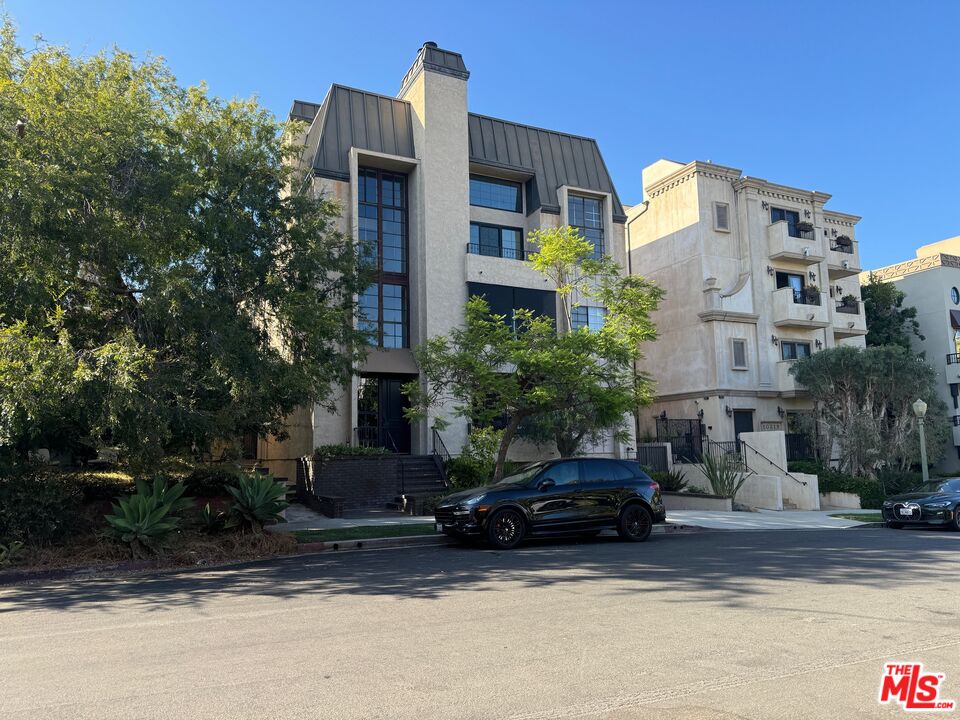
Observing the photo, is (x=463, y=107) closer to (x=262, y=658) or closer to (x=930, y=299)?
(x=262, y=658)

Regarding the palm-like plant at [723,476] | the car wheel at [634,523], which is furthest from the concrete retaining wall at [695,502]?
the car wheel at [634,523]

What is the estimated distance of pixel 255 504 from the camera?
13.1 meters

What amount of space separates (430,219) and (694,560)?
15.8 m

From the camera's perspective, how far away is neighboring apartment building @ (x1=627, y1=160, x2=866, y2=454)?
101 ft

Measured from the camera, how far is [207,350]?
12516 mm

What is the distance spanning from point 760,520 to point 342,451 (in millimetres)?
11889

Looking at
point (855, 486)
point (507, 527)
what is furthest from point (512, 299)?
point (855, 486)

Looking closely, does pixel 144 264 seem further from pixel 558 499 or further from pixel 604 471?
pixel 604 471

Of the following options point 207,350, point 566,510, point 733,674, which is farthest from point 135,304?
point 733,674

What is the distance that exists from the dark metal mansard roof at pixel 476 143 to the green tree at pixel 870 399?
33.8 ft

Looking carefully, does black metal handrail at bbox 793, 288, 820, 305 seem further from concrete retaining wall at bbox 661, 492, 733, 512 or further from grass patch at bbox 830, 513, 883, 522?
concrete retaining wall at bbox 661, 492, 733, 512

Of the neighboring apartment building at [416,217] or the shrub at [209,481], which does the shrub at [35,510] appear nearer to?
the shrub at [209,481]

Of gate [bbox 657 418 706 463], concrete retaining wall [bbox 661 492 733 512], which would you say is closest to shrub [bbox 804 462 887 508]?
gate [bbox 657 418 706 463]

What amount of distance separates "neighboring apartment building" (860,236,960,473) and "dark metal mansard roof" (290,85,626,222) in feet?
74.2
